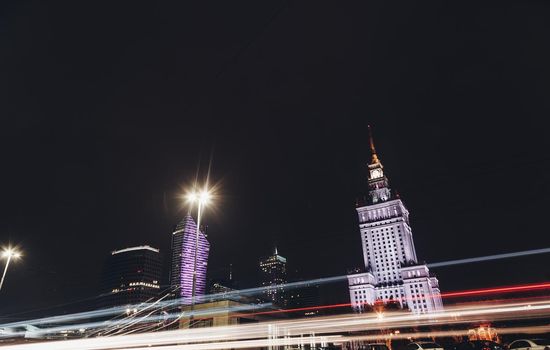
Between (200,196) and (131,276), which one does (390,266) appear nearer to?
(200,196)

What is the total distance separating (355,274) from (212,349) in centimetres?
9331

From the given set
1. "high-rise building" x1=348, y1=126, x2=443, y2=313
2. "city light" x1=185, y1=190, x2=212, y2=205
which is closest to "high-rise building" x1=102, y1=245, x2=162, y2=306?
"high-rise building" x1=348, y1=126, x2=443, y2=313

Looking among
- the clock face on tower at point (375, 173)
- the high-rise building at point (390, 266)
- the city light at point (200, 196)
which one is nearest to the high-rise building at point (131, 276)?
the high-rise building at point (390, 266)

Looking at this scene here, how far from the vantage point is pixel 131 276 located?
167500 mm

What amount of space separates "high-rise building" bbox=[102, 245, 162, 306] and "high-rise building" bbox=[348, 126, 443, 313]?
112495 mm

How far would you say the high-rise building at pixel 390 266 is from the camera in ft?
320

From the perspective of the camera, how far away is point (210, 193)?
1952 cm

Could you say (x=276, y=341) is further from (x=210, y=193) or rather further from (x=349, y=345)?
(x=210, y=193)

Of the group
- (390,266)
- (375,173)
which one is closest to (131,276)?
(390,266)

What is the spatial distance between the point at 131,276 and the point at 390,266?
130460 mm

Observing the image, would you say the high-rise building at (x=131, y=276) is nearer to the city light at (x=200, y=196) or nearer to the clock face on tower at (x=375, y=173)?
the clock face on tower at (x=375, y=173)

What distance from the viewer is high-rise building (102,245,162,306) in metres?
164

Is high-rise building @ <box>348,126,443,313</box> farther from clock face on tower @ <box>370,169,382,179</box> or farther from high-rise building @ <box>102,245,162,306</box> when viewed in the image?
high-rise building @ <box>102,245,162,306</box>

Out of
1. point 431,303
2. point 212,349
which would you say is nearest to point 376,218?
point 431,303
